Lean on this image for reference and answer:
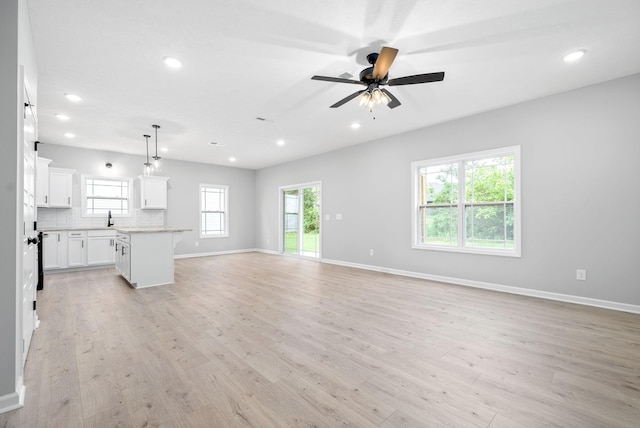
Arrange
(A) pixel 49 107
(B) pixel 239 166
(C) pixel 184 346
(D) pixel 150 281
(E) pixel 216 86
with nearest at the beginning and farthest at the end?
(C) pixel 184 346
(E) pixel 216 86
(A) pixel 49 107
(D) pixel 150 281
(B) pixel 239 166

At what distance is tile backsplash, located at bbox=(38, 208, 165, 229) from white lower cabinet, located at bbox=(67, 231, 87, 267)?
46cm

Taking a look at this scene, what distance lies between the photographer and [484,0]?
2.24 metres

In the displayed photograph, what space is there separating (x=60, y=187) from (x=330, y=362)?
709 centimetres

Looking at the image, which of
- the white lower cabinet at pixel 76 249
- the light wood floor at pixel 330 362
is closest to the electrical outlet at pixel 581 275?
the light wood floor at pixel 330 362

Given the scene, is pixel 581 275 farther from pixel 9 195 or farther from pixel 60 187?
pixel 60 187

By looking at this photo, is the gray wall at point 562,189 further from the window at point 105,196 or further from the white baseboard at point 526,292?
the window at point 105,196

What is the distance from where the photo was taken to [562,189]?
390 cm

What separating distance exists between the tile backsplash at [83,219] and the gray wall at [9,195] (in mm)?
5842

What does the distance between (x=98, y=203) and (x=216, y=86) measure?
533 centimetres

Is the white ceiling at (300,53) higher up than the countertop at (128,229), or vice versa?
the white ceiling at (300,53)

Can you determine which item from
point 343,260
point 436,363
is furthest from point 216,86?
point 343,260

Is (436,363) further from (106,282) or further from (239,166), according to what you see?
(239,166)

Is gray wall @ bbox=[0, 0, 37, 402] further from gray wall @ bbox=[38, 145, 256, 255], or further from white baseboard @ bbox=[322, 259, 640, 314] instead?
gray wall @ bbox=[38, 145, 256, 255]

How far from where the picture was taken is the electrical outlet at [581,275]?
3.71 m
